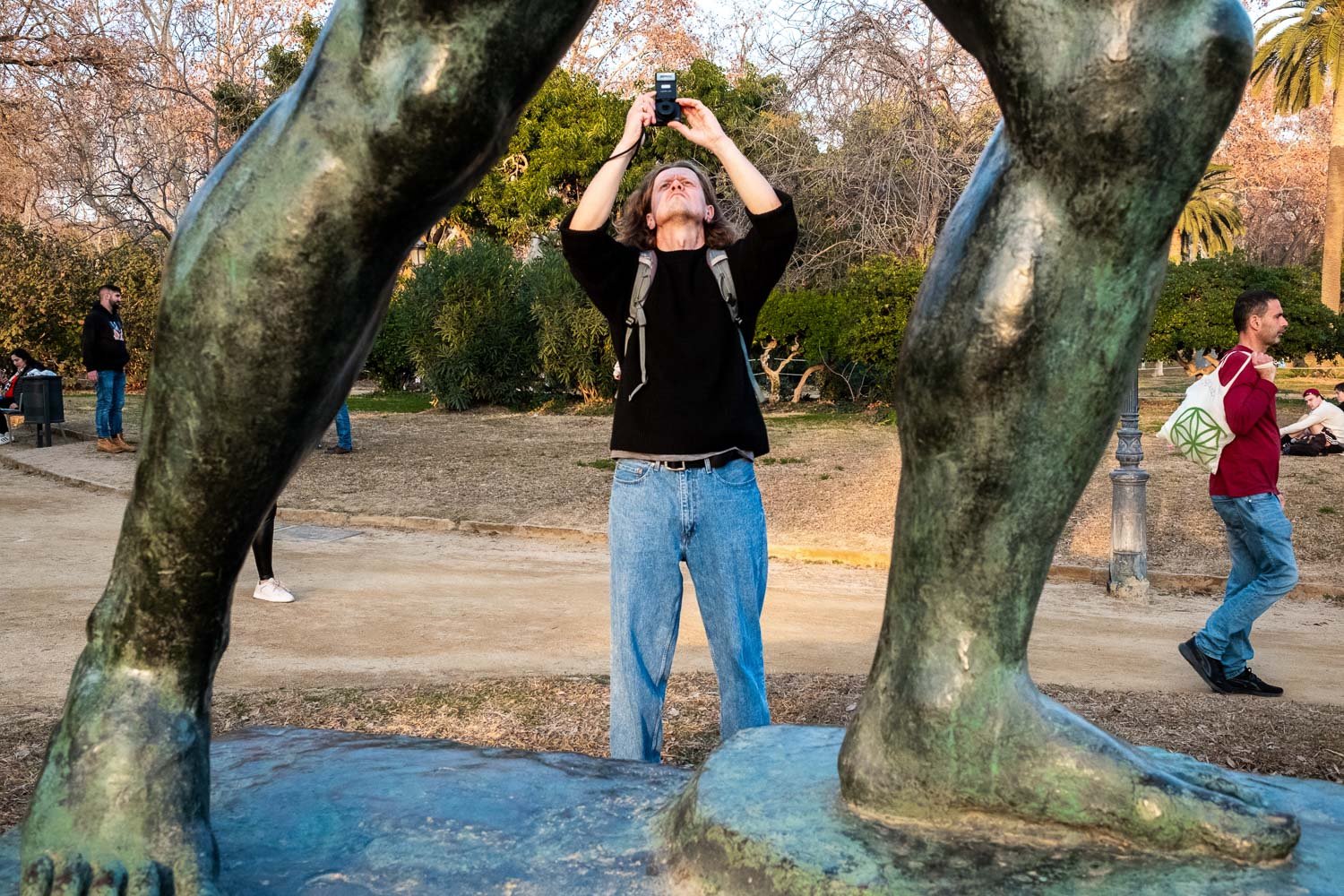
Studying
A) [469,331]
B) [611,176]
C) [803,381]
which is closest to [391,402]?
[469,331]

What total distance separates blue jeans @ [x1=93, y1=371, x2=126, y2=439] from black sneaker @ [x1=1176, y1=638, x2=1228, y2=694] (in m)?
12.3

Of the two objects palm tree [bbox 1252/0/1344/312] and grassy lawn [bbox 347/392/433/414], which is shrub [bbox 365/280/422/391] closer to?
grassy lawn [bbox 347/392/433/414]

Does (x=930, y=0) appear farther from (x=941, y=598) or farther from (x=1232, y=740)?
(x=1232, y=740)

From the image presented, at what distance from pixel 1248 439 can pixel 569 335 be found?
49.6 ft

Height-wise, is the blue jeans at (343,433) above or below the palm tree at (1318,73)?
below

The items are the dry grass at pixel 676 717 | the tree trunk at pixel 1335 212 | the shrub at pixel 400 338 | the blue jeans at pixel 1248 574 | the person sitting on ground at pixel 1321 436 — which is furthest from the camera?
the tree trunk at pixel 1335 212

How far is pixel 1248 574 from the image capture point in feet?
19.2

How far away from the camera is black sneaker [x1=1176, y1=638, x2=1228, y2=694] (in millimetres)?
5574

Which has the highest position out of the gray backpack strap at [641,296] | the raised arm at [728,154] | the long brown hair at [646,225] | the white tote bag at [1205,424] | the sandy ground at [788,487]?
the raised arm at [728,154]

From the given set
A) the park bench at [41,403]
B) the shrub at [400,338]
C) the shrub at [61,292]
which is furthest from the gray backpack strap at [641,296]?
the shrub at [61,292]

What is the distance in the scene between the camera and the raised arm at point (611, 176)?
3543mm

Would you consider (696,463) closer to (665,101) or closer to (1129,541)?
(665,101)

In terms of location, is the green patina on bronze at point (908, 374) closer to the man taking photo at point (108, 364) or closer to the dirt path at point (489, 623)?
the dirt path at point (489, 623)

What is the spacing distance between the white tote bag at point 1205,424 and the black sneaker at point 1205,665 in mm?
868
